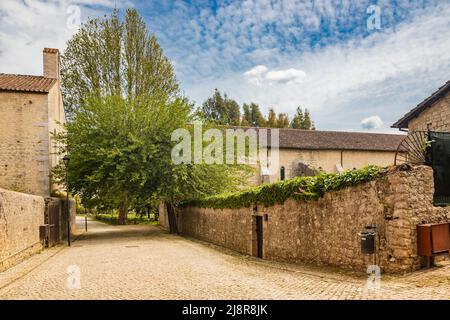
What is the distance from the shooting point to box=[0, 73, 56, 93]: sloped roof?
20.5 metres

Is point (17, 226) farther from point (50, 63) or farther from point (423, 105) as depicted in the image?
point (423, 105)

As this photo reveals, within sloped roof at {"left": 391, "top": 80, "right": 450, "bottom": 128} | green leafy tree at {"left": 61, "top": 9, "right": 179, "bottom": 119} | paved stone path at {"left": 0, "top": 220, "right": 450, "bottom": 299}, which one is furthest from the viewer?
green leafy tree at {"left": 61, "top": 9, "right": 179, "bottom": 119}

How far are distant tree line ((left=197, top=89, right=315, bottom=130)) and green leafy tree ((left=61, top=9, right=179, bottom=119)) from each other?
29570 mm

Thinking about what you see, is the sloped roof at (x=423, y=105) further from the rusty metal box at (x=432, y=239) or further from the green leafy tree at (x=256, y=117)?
the green leafy tree at (x=256, y=117)

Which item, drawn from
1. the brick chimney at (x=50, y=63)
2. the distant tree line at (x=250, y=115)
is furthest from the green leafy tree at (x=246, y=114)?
the brick chimney at (x=50, y=63)

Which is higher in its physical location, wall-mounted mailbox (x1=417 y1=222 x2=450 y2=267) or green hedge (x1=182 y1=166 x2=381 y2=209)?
green hedge (x1=182 y1=166 x2=381 y2=209)

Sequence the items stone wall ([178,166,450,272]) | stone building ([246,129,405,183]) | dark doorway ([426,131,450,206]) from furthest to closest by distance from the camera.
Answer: stone building ([246,129,405,183])
dark doorway ([426,131,450,206])
stone wall ([178,166,450,272])

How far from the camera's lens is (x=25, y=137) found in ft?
67.9

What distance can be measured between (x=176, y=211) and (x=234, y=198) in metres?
11.4

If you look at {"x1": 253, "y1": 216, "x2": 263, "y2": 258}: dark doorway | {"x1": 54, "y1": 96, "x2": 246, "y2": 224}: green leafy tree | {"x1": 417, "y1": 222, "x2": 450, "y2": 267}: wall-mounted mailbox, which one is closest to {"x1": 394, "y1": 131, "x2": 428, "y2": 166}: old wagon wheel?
{"x1": 417, "y1": 222, "x2": 450, "y2": 267}: wall-mounted mailbox

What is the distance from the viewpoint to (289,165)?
3206 centimetres

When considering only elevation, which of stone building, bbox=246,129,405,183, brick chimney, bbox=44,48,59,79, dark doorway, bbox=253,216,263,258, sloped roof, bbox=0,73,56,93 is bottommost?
dark doorway, bbox=253,216,263,258

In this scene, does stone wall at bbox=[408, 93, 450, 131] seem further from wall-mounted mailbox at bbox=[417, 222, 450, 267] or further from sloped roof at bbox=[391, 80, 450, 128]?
wall-mounted mailbox at bbox=[417, 222, 450, 267]
